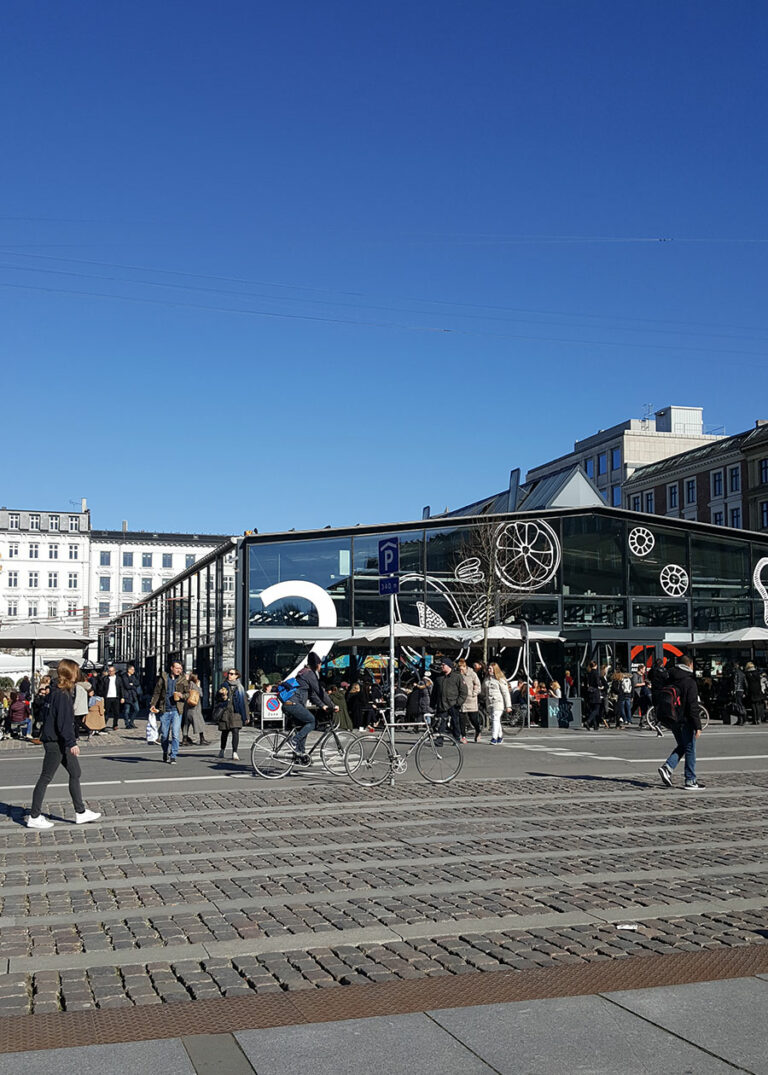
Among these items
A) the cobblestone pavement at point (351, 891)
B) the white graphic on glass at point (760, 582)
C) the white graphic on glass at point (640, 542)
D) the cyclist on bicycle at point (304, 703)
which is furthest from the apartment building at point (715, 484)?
the cobblestone pavement at point (351, 891)

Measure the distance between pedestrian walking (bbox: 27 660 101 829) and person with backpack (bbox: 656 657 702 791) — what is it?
7.64 metres

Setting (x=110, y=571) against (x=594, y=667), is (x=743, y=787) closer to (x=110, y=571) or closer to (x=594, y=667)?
(x=594, y=667)

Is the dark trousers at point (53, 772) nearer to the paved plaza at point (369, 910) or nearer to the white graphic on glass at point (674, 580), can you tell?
the paved plaza at point (369, 910)

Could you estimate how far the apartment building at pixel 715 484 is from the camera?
74188 mm

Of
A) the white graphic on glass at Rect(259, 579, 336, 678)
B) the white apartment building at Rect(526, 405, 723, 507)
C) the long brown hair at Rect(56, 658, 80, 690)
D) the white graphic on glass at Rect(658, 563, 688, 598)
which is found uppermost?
the white apartment building at Rect(526, 405, 723, 507)

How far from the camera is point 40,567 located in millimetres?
111500

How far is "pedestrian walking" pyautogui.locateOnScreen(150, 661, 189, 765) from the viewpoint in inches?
774

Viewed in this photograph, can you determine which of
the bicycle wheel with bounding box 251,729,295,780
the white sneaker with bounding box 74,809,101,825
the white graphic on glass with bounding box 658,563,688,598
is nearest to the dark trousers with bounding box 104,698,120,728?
the bicycle wheel with bounding box 251,729,295,780

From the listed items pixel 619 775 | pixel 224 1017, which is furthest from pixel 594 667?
pixel 224 1017

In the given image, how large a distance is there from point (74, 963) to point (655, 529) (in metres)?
35.4

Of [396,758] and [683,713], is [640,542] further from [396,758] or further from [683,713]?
[396,758]

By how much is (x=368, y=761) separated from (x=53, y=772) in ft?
16.8

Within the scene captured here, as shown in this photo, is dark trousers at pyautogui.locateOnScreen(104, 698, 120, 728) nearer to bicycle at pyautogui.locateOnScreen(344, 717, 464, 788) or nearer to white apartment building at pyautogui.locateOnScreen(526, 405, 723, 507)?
bicycle at pyautogui.locateOnScreen(344, 717, 464, 788)

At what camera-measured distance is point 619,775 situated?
17.1 metres
